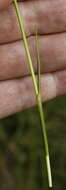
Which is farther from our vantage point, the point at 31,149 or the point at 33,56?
the point at 31,149

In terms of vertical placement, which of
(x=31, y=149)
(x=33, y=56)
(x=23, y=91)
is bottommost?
(x=31, y=149)

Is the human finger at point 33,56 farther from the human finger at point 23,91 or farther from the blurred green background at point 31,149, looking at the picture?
the blurred green background at point 31,149

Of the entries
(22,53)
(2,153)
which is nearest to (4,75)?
(22,53)

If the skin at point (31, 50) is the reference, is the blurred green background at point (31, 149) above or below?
below

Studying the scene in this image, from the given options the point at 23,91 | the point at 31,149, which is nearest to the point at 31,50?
the point at 23,91

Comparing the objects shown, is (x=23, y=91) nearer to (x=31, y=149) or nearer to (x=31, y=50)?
(x=31, y=50)

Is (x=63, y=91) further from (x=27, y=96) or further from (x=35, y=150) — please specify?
(x=35, y=150)

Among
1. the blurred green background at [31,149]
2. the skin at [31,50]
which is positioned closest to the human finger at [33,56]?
the skin at [31,50]
